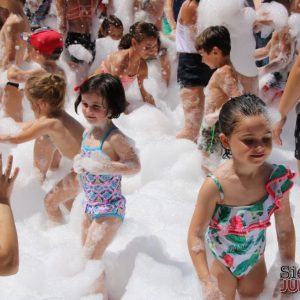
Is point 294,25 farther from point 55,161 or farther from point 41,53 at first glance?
point 55,161

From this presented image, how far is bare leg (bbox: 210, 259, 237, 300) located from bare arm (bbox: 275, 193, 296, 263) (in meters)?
0.26

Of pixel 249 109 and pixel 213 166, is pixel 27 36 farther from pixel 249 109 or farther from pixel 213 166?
pixel 249 109

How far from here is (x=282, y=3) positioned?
4.66m

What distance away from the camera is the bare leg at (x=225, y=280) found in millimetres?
2248

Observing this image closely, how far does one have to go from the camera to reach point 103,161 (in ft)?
8.52

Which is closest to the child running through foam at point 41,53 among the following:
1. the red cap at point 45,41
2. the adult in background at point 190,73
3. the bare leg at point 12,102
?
the red cap at point 45,41

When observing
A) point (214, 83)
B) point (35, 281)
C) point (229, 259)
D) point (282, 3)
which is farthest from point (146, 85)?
point (229, 259)

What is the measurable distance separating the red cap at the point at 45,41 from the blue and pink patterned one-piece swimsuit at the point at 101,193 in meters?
1.52

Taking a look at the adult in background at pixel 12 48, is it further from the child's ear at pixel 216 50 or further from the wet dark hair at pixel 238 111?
the wet dark hair at pixel 238 111

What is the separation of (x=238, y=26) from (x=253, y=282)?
2.41m

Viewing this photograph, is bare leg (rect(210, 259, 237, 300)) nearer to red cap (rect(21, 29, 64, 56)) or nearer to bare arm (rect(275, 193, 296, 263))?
bare arm (rect(275, 193, 296, 263))

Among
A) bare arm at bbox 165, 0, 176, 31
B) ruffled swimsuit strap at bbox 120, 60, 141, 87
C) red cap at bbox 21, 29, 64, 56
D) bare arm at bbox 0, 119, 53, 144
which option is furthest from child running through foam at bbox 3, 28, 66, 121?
bare arm at bbox 165, 0, 176, 31

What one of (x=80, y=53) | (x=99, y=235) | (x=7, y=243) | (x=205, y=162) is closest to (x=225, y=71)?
(x=205, y=162)

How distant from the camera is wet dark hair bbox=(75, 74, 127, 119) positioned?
2.57m
